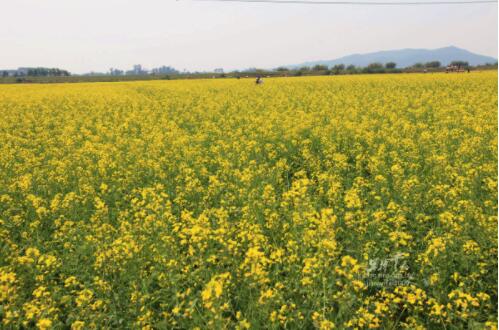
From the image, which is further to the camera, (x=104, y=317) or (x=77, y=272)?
(x=77, y=272)

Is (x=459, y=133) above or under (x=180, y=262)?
above

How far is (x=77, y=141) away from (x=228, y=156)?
567cm

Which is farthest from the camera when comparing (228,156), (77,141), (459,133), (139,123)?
(139,123)

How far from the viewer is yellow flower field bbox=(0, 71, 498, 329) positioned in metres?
3.54

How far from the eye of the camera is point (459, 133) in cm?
925

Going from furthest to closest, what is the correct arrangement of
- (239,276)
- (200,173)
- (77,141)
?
(77,141) < (200,173) < (239,276)

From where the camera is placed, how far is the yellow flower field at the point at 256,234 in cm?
354

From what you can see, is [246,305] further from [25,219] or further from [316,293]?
[25,219]

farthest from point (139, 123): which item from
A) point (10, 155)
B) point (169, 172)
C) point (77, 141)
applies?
point (169, 172)

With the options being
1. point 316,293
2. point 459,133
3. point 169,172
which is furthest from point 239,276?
point 459,133

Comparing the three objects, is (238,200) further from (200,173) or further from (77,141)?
(77,141)

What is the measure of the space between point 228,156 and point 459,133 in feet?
19.0

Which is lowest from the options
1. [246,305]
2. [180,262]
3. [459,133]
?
[246,305]

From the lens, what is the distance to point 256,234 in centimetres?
459
